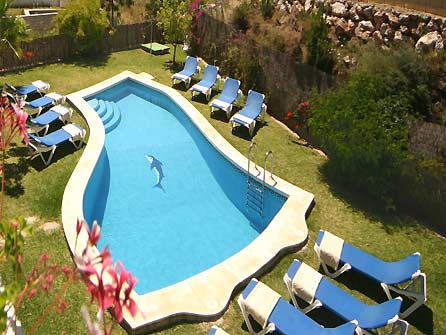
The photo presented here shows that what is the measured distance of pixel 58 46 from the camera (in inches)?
768

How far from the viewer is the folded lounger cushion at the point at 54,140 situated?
12.3 m

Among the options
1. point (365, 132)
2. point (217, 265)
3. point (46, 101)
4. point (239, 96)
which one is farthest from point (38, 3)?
point (217, 265)

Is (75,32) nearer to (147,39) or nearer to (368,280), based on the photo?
(147,39)

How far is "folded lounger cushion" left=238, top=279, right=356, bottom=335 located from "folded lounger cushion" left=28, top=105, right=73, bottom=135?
8.70 metres

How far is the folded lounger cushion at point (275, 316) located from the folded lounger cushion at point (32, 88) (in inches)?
446

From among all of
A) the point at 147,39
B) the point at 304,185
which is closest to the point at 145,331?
the point at 304,185

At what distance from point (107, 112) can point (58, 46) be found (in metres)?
5.20

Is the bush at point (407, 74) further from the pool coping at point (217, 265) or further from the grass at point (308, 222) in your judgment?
the pool coping at point (217, 265)

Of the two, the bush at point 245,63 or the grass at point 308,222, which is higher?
the bush at point 245,63

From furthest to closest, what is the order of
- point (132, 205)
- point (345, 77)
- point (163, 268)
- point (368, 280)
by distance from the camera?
point (345, 77), point (132, 205), point (163, 268), point (368, 280)

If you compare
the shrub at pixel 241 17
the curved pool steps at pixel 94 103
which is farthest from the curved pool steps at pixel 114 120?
the shrub at pixel 241 17

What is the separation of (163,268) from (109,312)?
2232 mm

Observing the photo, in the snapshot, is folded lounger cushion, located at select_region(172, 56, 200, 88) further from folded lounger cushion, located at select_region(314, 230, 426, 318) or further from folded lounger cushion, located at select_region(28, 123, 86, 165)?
folded lounger cushion, located at select_region(314, 230, 426, 318)

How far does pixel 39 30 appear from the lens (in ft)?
74.3
